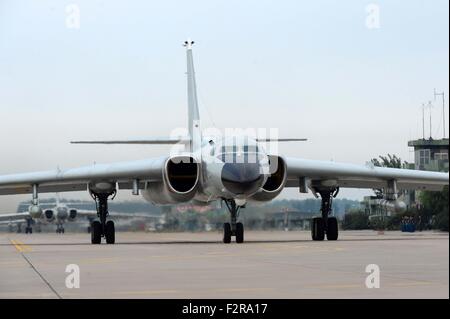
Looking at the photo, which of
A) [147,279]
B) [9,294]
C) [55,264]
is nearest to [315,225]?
[55,264]

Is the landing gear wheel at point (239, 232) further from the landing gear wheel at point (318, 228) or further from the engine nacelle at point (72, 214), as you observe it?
the engine nacelle at point (72, 214)

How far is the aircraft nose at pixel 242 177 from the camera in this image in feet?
82.6

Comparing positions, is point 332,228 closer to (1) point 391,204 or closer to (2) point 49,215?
(1) point 391,204

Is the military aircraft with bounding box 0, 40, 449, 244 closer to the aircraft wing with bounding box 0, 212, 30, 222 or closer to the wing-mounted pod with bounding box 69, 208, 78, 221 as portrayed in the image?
the wing-mounted pod with bounding box 69, 208, 78, 221

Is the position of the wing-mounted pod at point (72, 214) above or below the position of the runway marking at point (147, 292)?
above

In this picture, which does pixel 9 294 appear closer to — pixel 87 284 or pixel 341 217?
pixel 87 284

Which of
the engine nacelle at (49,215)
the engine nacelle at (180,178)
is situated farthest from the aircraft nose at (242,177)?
the engine nacelle at (49,215)

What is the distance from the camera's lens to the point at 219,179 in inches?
1011

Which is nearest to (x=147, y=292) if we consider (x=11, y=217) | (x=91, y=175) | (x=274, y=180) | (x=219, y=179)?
(x=219, y=179)

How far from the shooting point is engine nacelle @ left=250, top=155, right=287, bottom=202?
27.2 m

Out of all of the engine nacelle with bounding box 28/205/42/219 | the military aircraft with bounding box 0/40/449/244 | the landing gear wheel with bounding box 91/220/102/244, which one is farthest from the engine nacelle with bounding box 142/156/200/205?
the engine nacelle with bounding box 28/205/42/219

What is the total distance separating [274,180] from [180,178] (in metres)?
2.87

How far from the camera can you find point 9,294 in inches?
404

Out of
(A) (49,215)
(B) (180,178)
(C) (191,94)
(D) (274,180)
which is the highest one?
(C) (191,94)
